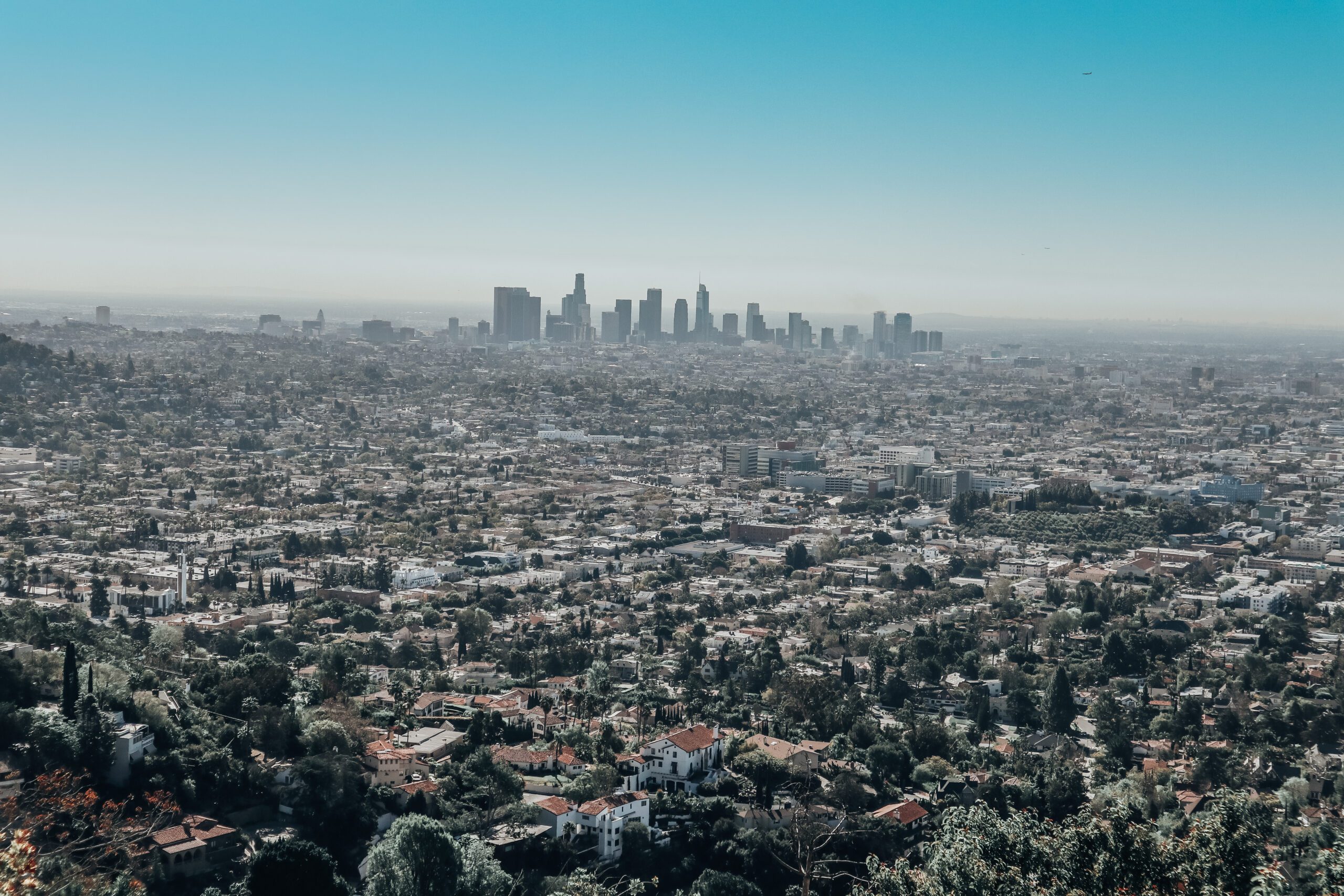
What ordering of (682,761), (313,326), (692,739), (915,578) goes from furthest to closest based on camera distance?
(313,326), (915,578), (692,739), (682,761)

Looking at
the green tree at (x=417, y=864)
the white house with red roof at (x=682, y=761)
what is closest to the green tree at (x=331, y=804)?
the green tree at (x=417, y=864)

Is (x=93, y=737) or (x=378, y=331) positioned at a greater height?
(x=378, y=331)

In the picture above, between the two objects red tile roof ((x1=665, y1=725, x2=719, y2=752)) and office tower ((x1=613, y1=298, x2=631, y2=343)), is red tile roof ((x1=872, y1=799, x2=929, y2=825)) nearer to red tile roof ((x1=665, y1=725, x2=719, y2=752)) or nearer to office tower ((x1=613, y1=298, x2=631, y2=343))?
red tile roof ((x1=665, y1=725, x2=719, y2=752))

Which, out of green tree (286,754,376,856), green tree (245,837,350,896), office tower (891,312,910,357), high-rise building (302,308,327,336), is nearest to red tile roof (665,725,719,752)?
green tree (286,754,376,856)

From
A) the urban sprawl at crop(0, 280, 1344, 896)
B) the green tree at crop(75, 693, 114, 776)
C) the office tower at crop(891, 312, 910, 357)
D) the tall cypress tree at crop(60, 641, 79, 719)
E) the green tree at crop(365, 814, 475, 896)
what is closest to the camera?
the green tree at crop(365, 814, 475, 896)

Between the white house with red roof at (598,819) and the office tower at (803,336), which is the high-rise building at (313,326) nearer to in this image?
the office tower at (803,336)

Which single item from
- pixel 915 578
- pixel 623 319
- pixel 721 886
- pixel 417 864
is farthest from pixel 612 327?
pixel 417 864

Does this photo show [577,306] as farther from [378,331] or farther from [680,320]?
[378,331]

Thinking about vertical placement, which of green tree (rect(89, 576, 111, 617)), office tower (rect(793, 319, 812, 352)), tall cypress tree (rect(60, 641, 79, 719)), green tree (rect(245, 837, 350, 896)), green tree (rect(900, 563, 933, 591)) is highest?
office tower (rect(793, 319, 812, 352))
